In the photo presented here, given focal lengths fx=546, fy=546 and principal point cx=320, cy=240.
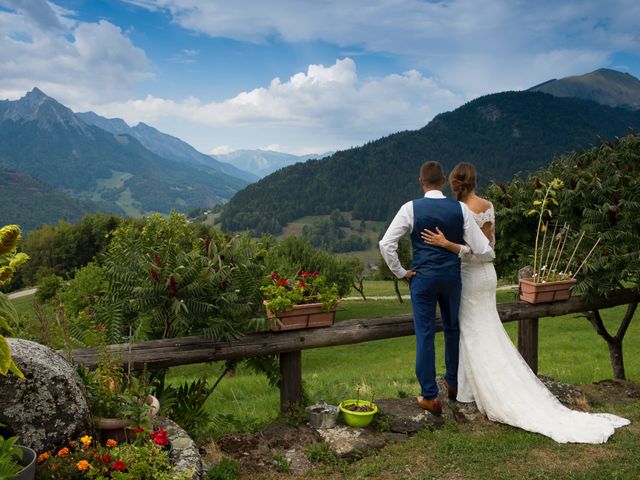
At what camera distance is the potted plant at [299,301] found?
5547 millimetres

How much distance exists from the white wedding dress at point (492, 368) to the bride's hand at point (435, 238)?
19.8 inches

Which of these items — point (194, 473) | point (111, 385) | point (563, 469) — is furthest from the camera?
point (563, 469)

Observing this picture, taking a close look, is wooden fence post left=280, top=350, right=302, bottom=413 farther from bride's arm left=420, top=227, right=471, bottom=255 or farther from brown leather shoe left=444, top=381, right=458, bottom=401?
bride's arm left=420, top=227, right=471, bottom=255

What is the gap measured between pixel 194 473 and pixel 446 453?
2.42 metres

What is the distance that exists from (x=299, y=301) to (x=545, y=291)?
352 centimetres

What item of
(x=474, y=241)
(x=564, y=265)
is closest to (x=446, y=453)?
(x=474, y=241)

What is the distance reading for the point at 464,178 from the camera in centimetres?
584

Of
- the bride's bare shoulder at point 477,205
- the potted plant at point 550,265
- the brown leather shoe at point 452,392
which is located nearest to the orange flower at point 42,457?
the brown leather shoe at point 452,392

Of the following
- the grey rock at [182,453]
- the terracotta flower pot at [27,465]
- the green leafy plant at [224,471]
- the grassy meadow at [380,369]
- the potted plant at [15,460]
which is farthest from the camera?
the grassy meadow at [380,369]

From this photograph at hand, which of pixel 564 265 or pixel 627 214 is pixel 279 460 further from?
pixel 627 214

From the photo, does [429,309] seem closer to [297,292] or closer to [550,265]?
[297,292]

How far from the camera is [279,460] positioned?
479 cm

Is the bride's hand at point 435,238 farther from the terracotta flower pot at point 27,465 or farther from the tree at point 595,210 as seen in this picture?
the terracotta flower pot at point 27,465

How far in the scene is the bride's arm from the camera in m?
5.48
